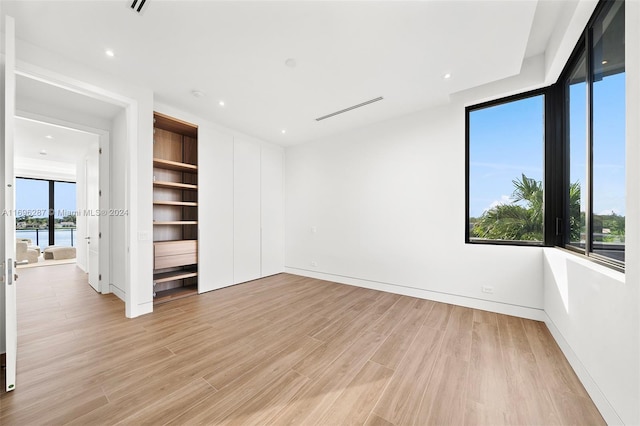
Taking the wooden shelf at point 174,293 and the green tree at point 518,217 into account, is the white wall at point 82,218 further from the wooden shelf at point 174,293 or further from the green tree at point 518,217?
the green tree at point 518,217

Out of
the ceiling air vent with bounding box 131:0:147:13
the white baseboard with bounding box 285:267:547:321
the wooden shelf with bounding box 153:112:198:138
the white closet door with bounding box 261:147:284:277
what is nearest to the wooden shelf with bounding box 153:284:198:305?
the white closet door with bounding box 261:147:284:277

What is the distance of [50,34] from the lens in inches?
89.2

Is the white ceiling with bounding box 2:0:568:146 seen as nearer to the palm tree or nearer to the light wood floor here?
the palm tree

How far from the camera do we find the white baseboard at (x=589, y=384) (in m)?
1.46

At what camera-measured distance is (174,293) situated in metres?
3.95

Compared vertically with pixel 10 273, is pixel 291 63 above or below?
above

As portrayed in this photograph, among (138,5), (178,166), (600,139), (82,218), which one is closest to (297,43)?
(138,5)

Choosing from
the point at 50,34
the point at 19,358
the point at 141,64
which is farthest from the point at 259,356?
the point at 50,34

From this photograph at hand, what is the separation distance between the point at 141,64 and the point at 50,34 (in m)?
0.70

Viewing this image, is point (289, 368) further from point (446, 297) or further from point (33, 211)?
point (33, 211)

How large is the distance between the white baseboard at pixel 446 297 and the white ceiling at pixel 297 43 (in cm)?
292

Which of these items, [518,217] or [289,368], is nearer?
[289,368]

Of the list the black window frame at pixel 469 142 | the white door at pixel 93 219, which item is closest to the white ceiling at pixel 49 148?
the white door at pixel 93 219

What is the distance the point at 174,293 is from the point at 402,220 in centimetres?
402
